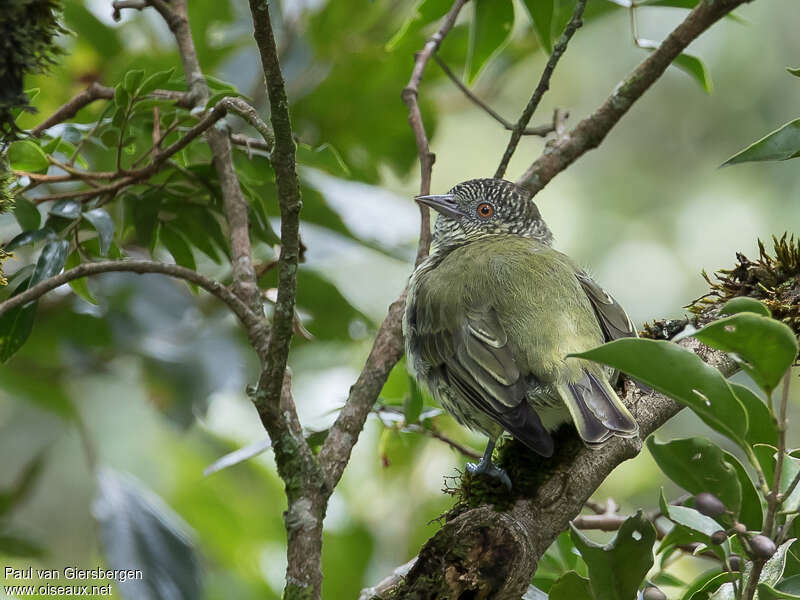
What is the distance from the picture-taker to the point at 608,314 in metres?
2.96

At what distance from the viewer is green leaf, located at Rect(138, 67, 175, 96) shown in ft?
8.11

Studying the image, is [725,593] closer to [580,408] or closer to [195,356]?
[580,408]

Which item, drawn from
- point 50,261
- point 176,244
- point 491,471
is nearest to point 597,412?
point 491,471

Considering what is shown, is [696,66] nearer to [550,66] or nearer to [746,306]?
[550,66]

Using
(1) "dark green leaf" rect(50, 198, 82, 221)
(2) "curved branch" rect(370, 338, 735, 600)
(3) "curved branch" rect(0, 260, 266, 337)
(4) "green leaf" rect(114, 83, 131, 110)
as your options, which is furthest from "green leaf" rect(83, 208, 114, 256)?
(2) "curved branch" rect(370, 338, 735, 600)

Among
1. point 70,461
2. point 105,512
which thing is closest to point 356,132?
point 105,512

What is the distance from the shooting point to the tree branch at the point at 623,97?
9.21ft

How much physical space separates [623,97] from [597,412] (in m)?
1.18

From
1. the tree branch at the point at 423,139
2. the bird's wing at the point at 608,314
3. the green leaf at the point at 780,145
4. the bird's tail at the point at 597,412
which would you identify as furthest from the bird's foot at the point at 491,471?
the green leaf at the point at 780,145

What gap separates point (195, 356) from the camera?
4.13m

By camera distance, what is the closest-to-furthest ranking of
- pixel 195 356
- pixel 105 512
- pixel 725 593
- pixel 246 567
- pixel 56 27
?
pixel 56 27 < pixel 725 593 < pixel 105 512 < pixel 195 356 < pixel 246 567

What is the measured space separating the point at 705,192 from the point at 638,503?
458 cm

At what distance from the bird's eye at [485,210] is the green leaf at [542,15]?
0.97m

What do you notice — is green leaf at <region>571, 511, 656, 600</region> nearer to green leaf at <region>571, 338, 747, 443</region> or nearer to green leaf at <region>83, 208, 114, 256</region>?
green leaf at <region>571, 338, 747, 443</region>
